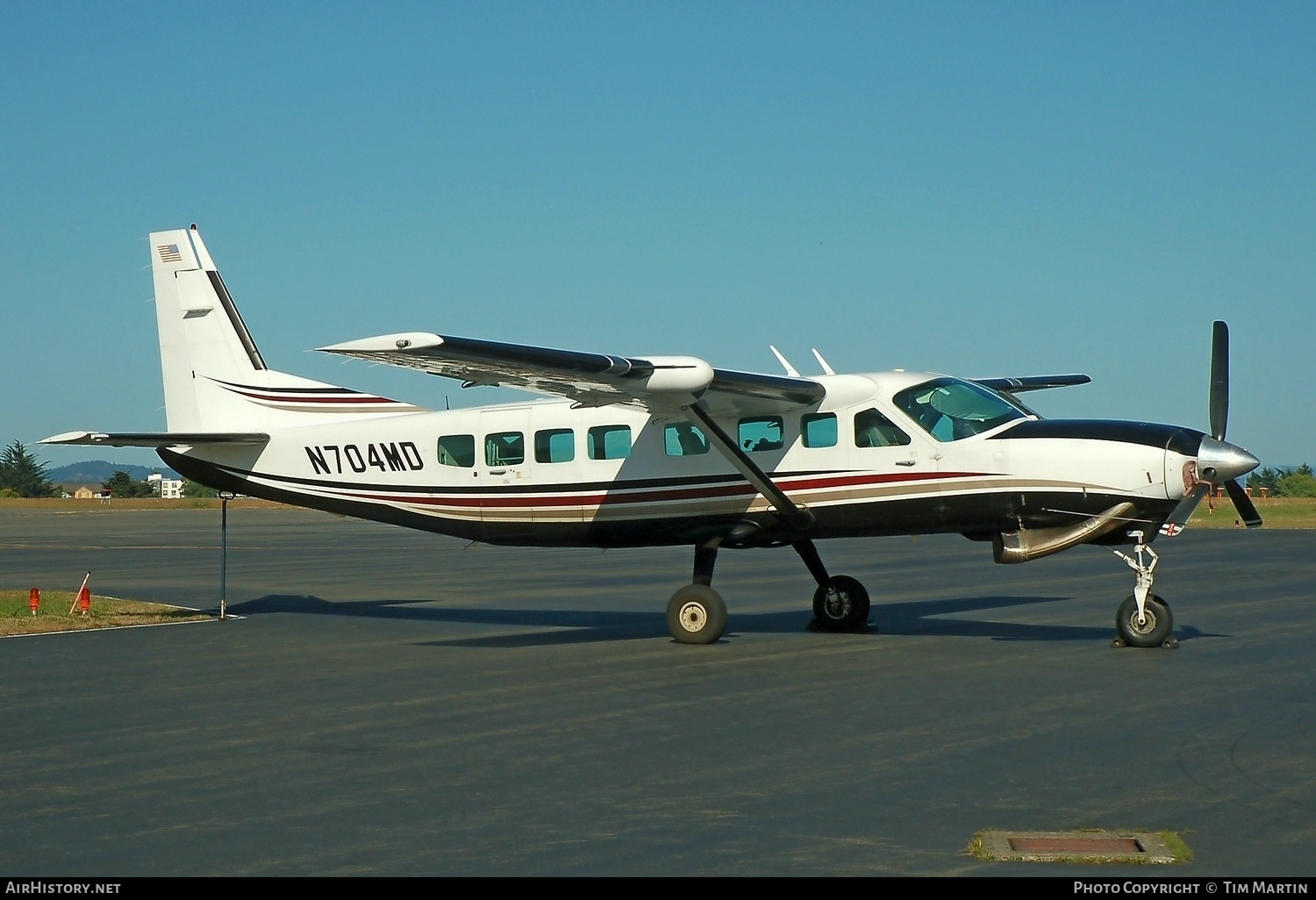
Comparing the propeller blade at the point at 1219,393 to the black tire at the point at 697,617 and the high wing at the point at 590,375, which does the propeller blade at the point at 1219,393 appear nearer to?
the high wing at the point at 590,375

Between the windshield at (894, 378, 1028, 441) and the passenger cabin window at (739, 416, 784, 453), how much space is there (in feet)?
4.74

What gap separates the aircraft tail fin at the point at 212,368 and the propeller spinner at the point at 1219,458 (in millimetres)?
10327

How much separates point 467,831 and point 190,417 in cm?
1403

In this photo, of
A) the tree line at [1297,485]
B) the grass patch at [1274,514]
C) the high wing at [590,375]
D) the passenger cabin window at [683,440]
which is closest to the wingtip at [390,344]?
the high wing at [590,375]

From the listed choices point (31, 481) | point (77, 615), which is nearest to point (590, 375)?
point (77, 615)

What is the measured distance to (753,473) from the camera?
15.9 meters

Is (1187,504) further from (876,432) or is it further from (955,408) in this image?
(876,432)

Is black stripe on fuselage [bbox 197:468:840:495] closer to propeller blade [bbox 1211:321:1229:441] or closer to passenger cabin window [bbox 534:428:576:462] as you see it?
passenger cabin window [bbox 534:428:576:462]

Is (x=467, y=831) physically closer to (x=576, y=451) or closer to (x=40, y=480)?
(x=576, y=451)

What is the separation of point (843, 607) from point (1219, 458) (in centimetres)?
496

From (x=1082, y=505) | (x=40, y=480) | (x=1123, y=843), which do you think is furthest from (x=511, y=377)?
(x=40, y=480)

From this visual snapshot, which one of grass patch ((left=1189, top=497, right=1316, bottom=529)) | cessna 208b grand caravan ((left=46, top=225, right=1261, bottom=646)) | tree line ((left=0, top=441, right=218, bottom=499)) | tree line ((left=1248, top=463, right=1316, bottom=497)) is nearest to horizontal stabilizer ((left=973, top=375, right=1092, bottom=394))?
cessna 208b grand caravan ((left=46, top=225, right=1261, bottom=646))

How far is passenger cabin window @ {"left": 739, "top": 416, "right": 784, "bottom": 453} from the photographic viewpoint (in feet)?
53.2

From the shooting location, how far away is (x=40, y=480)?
123750 mm
